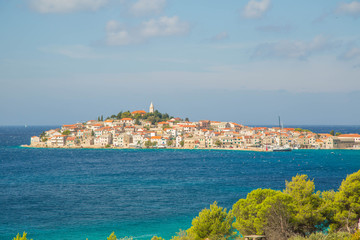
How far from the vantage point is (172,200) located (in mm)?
21656

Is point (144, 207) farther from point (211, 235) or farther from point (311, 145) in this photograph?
point (311, 145)

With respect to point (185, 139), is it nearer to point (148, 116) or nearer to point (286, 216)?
point (148, 116)

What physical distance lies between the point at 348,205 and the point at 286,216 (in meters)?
2.29

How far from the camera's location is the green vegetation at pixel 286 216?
36.5 ft

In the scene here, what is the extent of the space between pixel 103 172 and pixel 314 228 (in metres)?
25.2

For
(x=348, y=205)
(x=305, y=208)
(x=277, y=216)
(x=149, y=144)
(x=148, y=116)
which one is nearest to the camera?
(x=277, y=216)

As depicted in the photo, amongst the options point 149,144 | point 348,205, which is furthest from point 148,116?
point 348,205

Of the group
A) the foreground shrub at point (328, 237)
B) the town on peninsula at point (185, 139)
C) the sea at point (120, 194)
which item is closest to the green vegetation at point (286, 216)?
the foreground shrub at point (328, 237)

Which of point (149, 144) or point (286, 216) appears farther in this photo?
point (149, 144)

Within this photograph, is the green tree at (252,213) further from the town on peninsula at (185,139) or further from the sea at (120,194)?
the town on peninsula at (185,139)

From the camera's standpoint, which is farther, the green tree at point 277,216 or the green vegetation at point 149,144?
the green vegetation at point 149,144

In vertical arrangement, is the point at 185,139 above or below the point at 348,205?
above

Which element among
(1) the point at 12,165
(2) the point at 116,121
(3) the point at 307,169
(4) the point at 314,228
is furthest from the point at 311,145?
(4) the point at 314,228

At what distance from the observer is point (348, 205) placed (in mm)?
12094
